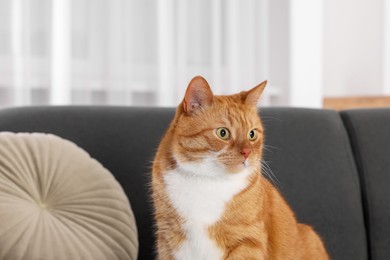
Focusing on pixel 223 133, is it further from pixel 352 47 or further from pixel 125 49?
Result: pixel 352 47

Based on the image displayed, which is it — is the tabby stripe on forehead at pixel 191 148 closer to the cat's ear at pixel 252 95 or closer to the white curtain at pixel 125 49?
the cat's ear at pixel 252 95

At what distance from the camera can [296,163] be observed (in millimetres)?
1653

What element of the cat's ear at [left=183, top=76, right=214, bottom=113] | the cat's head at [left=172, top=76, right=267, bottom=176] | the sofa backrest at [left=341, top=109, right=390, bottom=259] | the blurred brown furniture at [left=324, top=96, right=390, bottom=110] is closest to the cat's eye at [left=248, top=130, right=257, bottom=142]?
the cat's head at [left=172, top=76, right=267, bottom=176]

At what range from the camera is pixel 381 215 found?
1640 millimetres

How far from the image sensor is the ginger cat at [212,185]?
3.67 feet

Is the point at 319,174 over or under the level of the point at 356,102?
under

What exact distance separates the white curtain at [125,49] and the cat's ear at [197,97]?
1.24m

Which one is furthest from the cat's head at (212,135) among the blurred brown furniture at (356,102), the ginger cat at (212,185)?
the blurred brown furniture at (356,102)

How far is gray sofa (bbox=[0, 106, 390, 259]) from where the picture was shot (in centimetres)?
161

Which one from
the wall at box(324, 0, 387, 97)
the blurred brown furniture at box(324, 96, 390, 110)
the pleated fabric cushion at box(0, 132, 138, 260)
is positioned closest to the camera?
the pleated fabric cushion at box(0, 132, 138, 260)

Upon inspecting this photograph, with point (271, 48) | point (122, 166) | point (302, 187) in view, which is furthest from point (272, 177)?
point (271, 48)

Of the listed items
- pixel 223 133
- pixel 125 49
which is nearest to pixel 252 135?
pixel 223 133

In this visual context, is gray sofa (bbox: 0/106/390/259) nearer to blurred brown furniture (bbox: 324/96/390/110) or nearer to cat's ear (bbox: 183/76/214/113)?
cat's ear (bbox: 183/76/214/113)

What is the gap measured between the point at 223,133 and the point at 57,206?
46 cm
